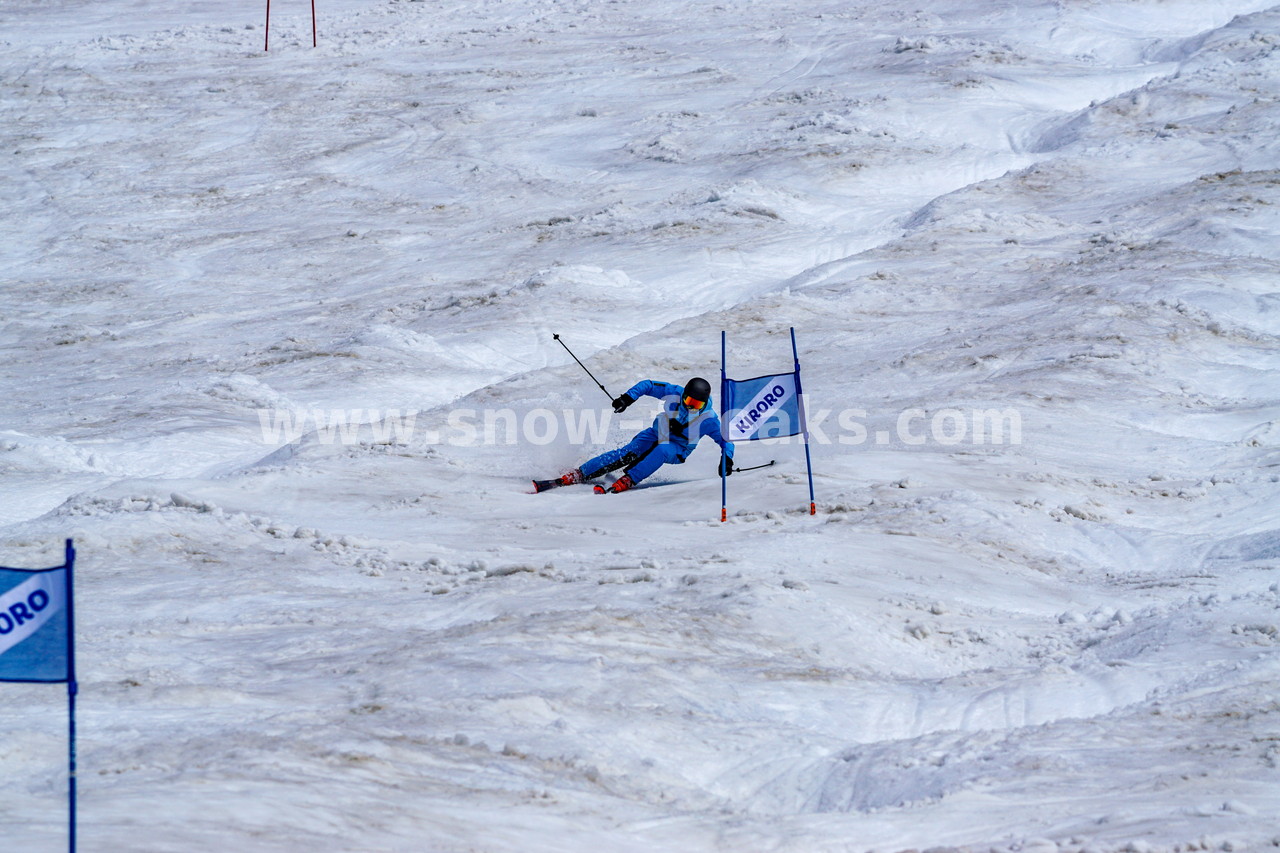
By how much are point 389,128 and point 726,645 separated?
762 inches

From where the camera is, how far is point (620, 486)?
36.3 feet

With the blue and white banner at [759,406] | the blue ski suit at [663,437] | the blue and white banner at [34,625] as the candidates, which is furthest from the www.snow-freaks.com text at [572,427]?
the blue and white banner at [34,625]

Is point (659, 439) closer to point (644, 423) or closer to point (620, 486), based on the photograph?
point (620, 486)

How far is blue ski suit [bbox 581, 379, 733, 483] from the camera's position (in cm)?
1105

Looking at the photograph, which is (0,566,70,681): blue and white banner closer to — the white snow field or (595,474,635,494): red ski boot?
the white snow field

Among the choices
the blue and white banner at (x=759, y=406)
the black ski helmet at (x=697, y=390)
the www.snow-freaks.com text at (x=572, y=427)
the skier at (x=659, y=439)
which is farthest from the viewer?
the www.snow-freaks.com text at (x=572, y=427)

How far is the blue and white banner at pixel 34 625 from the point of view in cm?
432

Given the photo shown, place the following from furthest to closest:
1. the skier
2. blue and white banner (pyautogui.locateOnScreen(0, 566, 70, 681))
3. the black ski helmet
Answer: the skier, the black ski helmet, blue and white banner (pyautogui.locateOnScreen(0, 566, 70, 681))

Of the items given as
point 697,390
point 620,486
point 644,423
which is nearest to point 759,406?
point 697,390

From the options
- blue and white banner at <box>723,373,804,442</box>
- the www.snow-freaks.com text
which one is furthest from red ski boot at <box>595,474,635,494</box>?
blue and white banner at <box>723,373,804,442</box>

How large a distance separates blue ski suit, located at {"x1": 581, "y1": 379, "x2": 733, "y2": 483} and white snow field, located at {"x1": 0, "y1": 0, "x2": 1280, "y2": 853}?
0.29 metres

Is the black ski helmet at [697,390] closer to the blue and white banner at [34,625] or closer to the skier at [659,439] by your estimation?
the skier at [659,439]

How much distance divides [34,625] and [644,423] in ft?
30.5

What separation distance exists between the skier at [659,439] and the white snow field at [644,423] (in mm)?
303
